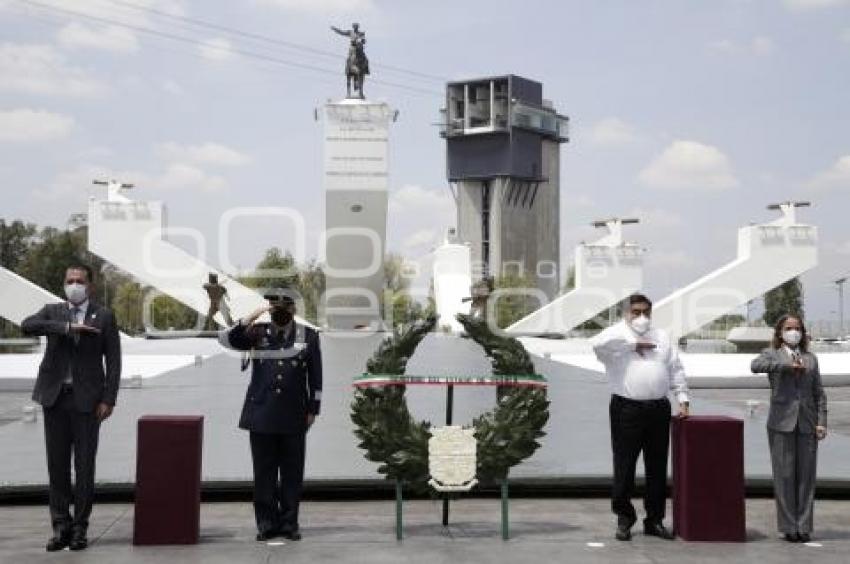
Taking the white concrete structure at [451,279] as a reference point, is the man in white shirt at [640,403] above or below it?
below

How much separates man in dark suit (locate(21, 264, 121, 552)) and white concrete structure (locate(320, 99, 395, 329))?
33.8 m

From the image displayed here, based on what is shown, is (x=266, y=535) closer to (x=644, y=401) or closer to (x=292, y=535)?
(x=292, y=535)

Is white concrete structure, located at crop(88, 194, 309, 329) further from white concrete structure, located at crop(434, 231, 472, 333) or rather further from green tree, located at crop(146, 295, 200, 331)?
green tree, located at crop(146, 295, 200, 331)

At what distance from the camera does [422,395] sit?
38.1 ft

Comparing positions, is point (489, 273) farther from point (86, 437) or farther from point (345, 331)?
point (86, 437)

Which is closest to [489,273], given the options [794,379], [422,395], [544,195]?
[544,195]

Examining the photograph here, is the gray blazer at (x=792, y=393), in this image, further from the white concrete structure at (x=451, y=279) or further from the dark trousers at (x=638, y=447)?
the white concrete structure at (x=451, y=279)

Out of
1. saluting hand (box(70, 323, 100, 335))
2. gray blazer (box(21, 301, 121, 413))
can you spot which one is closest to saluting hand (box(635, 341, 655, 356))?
gray blazer (box(21, 301, 121, 413))

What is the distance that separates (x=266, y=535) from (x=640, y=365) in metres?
2.02

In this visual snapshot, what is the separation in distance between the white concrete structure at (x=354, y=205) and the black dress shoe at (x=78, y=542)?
33963 mm

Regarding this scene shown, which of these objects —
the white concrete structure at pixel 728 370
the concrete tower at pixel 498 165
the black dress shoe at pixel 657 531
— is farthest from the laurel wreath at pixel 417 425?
the concrete tower at pixel 498 165

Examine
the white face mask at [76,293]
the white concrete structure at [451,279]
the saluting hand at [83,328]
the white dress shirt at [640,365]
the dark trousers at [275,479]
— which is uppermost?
the white concrete structure at [451,279]

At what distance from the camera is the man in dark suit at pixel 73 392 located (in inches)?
185

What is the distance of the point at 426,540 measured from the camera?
15.9ft
